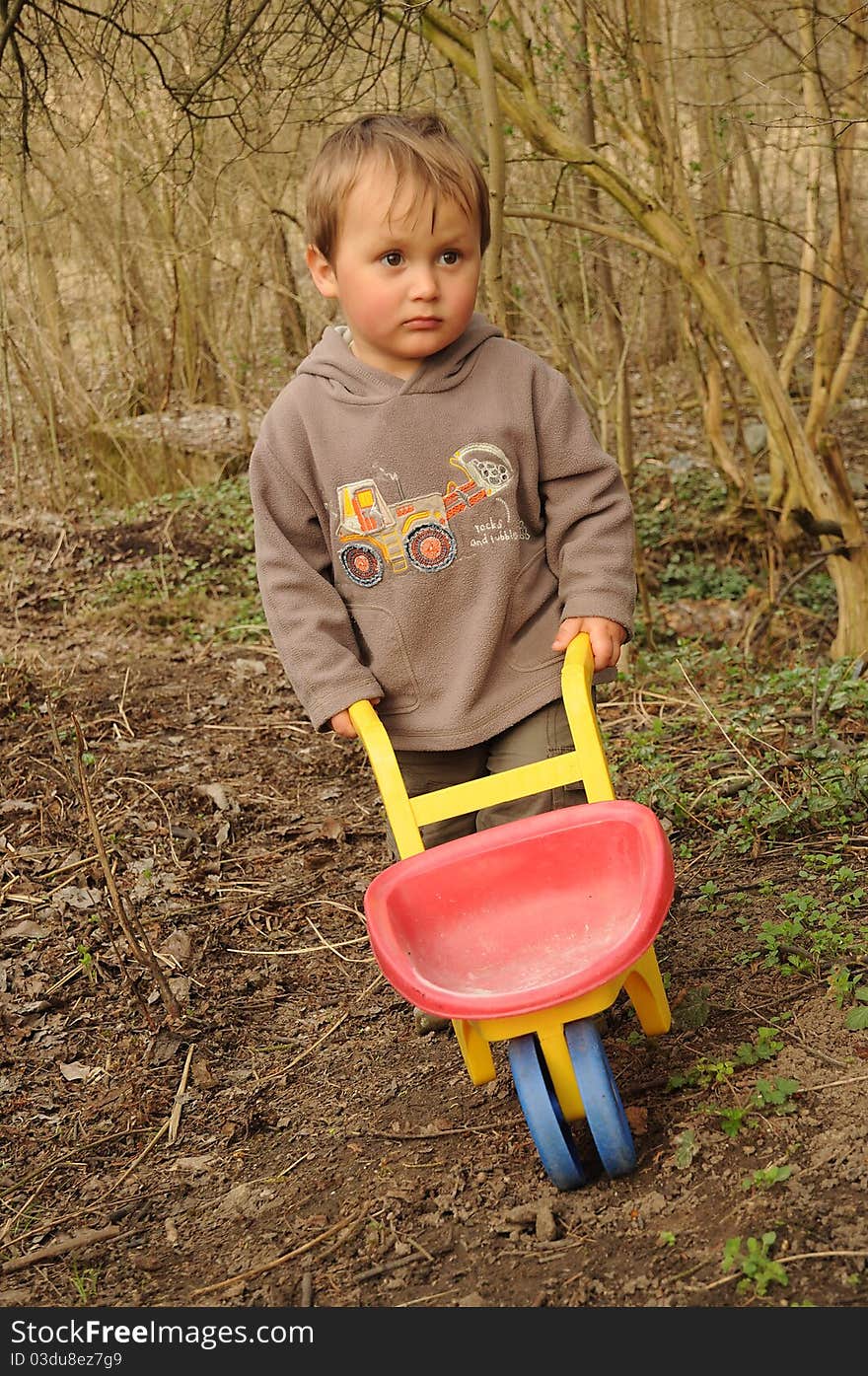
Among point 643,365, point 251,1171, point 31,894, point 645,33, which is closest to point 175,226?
point 643,365

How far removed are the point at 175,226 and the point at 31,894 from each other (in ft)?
20.4

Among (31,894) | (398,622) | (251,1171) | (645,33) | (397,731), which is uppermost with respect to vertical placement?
(645,33)

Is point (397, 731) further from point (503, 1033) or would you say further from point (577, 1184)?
point (577, 1184)

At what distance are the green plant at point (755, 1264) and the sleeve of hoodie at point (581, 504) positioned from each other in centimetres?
112

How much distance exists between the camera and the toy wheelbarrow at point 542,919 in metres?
2.01

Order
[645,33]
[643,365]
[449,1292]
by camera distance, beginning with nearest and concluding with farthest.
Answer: [449,1292], [645,33], [643,365]

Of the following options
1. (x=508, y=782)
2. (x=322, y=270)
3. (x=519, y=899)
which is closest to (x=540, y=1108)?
(x=519, y=899)

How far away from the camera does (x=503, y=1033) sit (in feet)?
6.58

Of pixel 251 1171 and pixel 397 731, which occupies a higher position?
pixel 397 731

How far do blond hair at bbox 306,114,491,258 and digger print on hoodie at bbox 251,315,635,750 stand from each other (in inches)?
10.7

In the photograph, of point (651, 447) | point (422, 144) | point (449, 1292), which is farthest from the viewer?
point (651, 447)

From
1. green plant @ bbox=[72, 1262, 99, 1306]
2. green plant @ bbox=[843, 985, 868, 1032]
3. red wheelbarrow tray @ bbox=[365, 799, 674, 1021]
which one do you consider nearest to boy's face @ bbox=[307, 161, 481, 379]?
red wheelbarrow tray @ bbox=[365, 799, 674, 1021]

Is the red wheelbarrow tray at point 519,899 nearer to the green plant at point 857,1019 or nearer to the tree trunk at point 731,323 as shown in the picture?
the green plant at point 857,1019

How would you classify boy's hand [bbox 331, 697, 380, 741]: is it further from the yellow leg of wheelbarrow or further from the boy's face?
the boy's face
